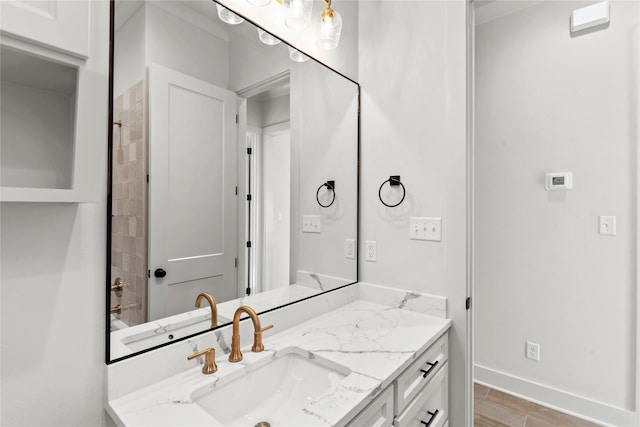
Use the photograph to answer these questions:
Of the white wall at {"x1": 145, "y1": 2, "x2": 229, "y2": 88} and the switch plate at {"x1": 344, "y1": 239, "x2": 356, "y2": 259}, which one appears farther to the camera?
the switch plate at {"x1": 344, "y1": 239, "x2": 356, "y2": 259}

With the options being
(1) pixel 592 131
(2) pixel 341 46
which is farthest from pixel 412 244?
(1) pixel 592 131

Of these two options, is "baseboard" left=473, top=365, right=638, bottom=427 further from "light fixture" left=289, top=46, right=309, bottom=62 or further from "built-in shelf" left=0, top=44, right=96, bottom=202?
"built-in shelf" left=0, top=44, right=96, bottom=202

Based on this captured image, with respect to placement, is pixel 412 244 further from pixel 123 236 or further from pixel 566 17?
pixel 566 17

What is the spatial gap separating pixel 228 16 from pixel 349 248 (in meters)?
1.22

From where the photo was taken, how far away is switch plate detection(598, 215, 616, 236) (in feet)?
6.46

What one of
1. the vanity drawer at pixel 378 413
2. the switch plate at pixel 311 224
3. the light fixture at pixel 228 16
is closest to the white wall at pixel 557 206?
the switch plate at pixel 311 224

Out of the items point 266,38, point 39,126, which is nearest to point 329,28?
point 266,38

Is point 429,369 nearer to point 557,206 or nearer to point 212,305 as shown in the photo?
point 212,305

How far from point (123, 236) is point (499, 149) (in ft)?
8.07

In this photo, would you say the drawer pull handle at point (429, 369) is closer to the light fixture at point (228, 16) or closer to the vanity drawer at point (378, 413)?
the vanity drawer at point (378, 413)

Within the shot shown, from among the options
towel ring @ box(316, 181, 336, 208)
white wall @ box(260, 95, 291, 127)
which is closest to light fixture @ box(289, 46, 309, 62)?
white wall @ box(260, 95, 291, 127)

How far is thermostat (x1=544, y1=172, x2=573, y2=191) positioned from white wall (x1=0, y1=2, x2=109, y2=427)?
250 cm

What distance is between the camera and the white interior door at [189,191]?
1.01m

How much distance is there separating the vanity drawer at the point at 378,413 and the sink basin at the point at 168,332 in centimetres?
55
